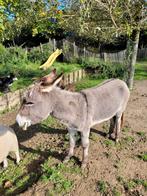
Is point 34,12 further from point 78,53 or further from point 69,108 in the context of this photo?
point 78,53

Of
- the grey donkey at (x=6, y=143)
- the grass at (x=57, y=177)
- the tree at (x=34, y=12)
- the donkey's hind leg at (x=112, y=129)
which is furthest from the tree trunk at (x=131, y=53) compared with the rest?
the grey donkey at (x=6, y=143)

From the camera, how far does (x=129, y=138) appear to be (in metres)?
7.44

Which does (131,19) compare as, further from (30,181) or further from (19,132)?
(30,181)

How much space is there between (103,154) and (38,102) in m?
2.64

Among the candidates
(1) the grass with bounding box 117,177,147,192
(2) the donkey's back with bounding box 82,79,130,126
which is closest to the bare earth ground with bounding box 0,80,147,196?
(1) the grass with bounding box 117,177,147,192

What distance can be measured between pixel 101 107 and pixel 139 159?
167 centimetres

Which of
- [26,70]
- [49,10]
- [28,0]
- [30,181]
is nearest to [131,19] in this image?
[49,10]

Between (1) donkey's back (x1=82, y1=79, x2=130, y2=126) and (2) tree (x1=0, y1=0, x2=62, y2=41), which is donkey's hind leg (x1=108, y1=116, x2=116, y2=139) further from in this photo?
(2) tree (x1=0, y1=0, x2=62, y2=41)

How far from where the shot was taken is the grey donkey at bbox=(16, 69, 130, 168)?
487 centimetres

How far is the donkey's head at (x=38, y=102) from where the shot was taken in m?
4.79

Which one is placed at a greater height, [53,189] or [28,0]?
[28,0]

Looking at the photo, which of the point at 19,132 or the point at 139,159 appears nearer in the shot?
the point at 139,159

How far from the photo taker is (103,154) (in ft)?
21.9

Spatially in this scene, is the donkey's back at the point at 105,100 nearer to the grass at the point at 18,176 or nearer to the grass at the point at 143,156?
the grass at the point at 143,156
